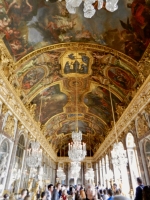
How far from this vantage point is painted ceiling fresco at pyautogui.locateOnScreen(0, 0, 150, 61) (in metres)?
6.83

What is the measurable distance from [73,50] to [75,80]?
3.17 meters

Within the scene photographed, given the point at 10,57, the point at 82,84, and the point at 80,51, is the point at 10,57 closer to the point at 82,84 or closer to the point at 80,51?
the point at 80,51

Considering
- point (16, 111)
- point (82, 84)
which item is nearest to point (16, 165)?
point (16, 111)

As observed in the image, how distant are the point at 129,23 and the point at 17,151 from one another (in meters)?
9.66

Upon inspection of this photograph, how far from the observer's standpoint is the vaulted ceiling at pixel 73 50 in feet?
23.3

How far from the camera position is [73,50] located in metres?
9.44

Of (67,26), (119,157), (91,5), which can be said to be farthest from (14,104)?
(91,5)

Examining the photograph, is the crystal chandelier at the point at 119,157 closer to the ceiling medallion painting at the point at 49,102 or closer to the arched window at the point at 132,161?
the arched window at the point at 132,161

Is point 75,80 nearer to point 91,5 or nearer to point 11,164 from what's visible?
point 11,164

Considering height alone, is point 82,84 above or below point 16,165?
above

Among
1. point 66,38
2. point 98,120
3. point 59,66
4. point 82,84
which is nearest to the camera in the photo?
point 66,38

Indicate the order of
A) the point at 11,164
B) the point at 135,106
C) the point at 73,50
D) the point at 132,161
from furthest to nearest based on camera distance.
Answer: the point at 132,161
the point at 73,50
the point at 135,106
the point at 11,164

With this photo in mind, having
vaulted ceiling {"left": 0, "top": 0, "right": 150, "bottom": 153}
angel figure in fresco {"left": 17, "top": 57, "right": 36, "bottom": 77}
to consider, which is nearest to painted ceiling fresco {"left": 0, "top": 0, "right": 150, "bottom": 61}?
vaulted ceiling {"left": 0, "top": 0, "right": 150, "bottom": 153}

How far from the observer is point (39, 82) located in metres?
11.1
